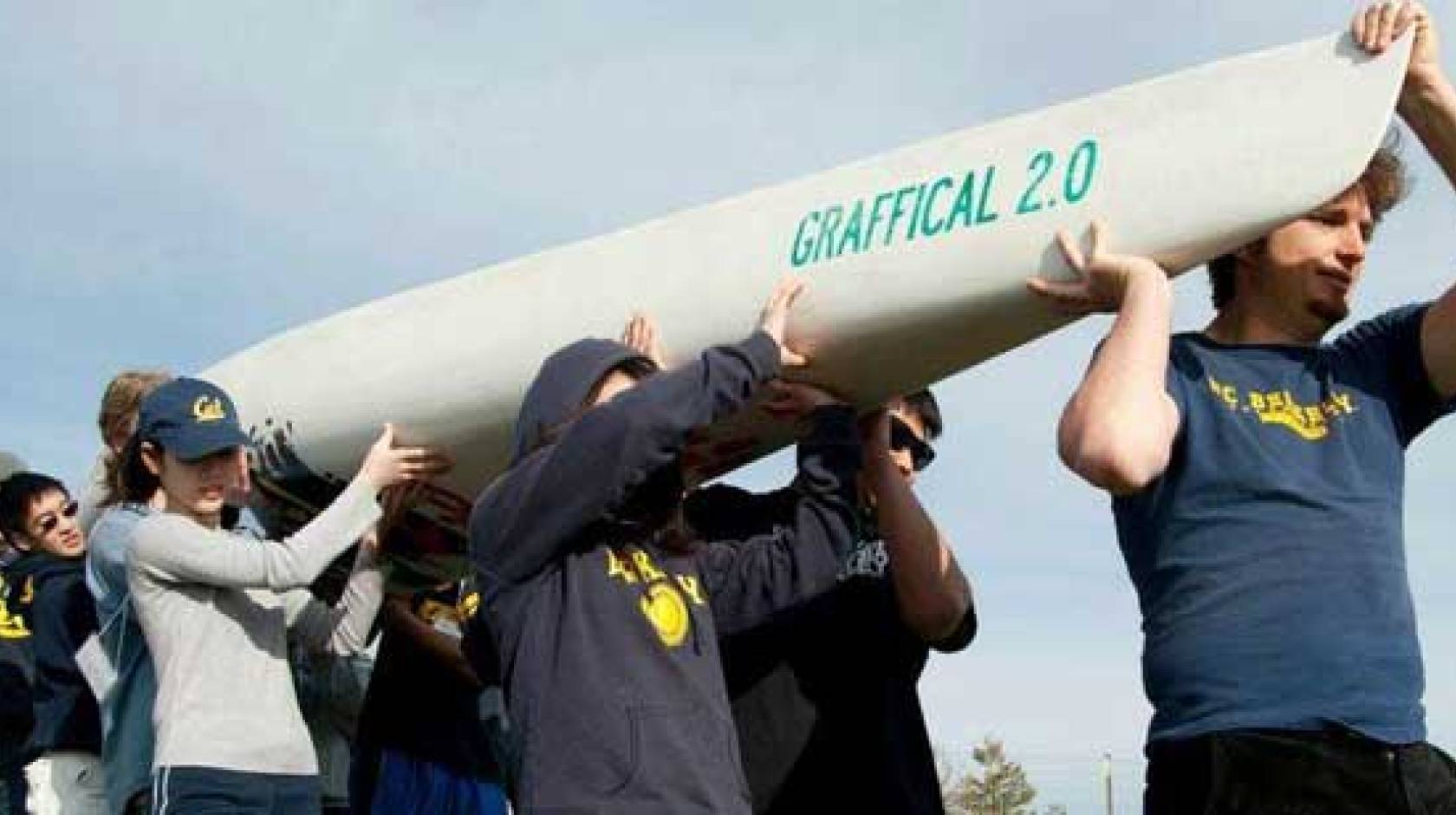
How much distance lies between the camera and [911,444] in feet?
11.7

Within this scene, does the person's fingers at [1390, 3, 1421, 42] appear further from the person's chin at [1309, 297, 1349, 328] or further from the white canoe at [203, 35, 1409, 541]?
the person's chin at [1309, 297, 1349, 328]

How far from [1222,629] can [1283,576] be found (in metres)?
0.11

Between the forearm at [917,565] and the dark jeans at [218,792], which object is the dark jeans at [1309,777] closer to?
the forearm at [917,565]

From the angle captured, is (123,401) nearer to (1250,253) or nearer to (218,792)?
(218,792)

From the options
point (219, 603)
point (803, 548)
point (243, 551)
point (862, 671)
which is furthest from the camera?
point (219, 603)

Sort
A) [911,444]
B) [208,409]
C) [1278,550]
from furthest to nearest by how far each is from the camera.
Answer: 1. [208,409]
2. [911,444]
3. [1278,550]

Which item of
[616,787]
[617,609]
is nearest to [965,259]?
[617,609]

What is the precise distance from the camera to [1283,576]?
7.97ft

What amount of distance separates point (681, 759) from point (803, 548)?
1.82ft

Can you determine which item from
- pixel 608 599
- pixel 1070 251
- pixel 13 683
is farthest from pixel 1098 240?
pixel 13 683

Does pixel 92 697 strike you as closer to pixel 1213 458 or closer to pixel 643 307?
pixel 643 307

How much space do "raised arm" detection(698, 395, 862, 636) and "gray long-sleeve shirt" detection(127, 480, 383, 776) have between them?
3.54ft

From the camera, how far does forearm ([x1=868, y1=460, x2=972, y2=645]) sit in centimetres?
324

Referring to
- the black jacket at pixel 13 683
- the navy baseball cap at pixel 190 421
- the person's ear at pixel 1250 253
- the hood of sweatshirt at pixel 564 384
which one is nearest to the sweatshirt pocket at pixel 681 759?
the hood of sweatshirt at pixel 564 384
